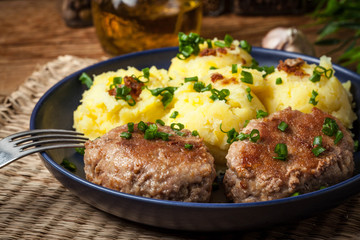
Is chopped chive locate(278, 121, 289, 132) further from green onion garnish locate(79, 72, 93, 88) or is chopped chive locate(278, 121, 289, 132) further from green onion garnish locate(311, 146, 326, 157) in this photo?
green onion garnish locate(79, 72, 93, 88)

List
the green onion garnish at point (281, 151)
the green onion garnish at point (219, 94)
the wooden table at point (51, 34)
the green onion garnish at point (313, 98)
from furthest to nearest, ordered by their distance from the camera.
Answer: the wooden table at point (51, 34) < the green onion garnish at point (313, 98) < the green onion garnish at point (219, 94) < the green onion garnish at point (281, 151)

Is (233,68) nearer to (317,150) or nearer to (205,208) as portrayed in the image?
(317,150)

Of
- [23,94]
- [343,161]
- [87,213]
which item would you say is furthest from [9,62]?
[343,161]

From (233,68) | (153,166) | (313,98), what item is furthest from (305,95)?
(153,166)

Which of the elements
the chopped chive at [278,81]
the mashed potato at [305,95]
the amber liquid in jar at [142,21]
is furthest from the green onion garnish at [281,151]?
the amber liquid in jar at [142,21]

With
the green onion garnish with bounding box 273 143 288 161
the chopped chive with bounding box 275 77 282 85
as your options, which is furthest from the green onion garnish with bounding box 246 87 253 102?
the green onion garnish with bounding box 273 143 288 161

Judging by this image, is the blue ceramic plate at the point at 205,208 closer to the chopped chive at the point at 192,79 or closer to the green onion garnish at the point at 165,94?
the green onion garnish at the point at 165,94
